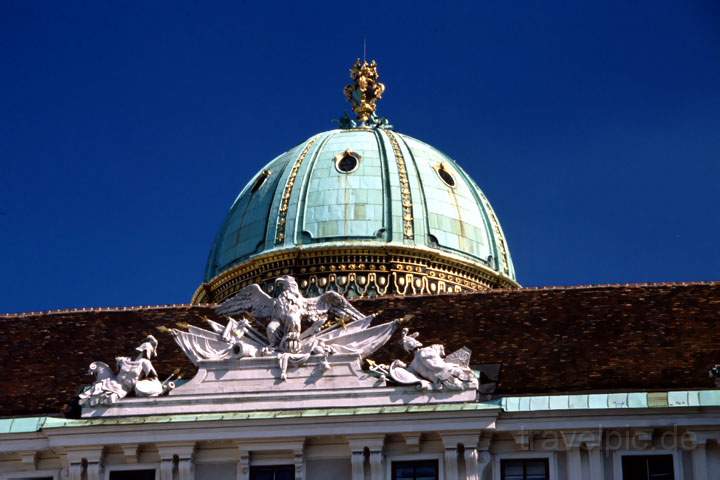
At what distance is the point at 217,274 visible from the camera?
262 feet

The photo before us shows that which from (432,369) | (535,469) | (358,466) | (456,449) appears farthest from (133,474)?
(535,469)

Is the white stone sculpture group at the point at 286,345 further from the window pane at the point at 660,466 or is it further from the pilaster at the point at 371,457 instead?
the window pane at the point at 660,466

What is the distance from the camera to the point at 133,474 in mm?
61781

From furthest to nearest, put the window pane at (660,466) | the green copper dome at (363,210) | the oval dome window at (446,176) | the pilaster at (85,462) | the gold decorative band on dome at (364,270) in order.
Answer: the oval dome window at (446,176), the green copper dome at (363,210), the gold decorative band on dome at (364,270), the pilaster at (85,462), the window pane at (660,466)

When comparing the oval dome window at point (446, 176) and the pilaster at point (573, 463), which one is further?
the oval dome window at point (446, 176)

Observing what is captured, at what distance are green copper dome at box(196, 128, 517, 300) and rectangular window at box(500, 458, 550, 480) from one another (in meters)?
17.1

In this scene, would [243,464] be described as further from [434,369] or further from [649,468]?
Result: [649,468]

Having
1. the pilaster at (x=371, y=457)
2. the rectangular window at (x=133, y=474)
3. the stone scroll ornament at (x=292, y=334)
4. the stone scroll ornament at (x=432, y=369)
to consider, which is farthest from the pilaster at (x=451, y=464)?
the rectangular window at (x=133, y=474)

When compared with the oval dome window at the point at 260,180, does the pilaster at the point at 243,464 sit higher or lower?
lower

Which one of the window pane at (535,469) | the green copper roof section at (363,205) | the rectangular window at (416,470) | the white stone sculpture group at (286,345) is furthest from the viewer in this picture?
the green copper roof section at (363,205)

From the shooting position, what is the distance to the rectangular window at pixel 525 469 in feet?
199

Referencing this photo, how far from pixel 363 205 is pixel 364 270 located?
230 cm

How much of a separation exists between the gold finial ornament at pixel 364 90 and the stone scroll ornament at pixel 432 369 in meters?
22.2

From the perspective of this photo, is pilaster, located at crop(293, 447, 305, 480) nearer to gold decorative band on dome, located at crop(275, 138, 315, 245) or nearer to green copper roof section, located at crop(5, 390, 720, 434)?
green copper roof section, located at crop(5, 390, 720, 434)
